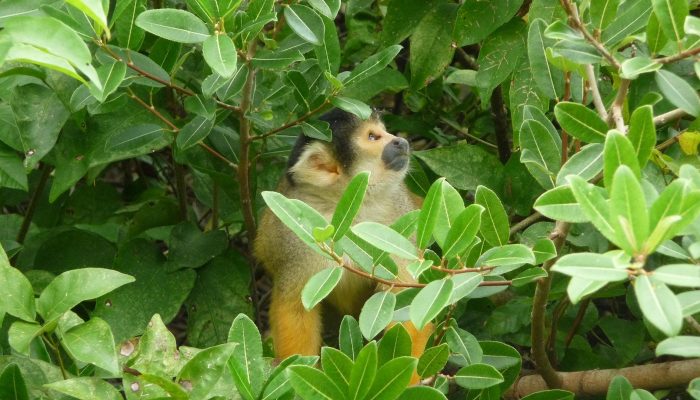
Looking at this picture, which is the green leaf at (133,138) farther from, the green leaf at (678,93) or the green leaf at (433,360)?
the green leaf at (678,93)

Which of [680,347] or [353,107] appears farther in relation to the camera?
[353,107]

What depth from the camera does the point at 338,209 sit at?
2.04 metres

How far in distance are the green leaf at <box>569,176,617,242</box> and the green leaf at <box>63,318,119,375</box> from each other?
102 cm

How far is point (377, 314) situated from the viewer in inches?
81.9

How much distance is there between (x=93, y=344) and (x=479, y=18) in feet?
5.25

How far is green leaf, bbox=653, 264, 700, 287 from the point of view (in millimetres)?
1528

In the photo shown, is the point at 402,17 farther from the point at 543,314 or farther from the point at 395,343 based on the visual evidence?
the point at 395,343

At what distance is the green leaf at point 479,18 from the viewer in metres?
3.08

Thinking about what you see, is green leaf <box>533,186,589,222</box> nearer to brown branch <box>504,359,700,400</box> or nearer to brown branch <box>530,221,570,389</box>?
brown branch <box>530,221,570,389</box>

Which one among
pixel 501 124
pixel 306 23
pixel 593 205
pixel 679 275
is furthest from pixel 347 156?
pixel 679 275

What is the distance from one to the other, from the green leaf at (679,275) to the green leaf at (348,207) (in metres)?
0.67

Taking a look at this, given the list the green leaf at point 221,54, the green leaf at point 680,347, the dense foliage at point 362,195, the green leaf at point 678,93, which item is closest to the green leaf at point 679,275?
the dense foliage at point 362,195

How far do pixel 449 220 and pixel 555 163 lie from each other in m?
0.37

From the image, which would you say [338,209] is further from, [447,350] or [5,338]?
[5,338]
